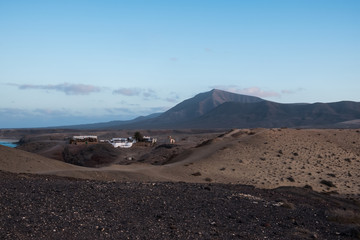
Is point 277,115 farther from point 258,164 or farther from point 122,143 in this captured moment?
point 258,164

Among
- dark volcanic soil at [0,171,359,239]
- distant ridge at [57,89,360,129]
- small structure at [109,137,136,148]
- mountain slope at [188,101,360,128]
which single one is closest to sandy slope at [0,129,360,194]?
dark volcanic soil at [0,171,359,239]

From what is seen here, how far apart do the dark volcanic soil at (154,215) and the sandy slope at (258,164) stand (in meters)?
10.3

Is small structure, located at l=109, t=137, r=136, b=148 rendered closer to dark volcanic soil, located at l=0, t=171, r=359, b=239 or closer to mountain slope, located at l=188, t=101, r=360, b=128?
dark volcanic soil, located at l=0, t=171, r=359, b=239

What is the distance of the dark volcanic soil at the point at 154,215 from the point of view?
27.8ft

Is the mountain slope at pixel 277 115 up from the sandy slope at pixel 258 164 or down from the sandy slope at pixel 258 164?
up

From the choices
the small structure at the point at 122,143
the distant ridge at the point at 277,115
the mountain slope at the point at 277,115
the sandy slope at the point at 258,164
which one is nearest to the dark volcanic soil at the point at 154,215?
the sandy slope at the point at 258,164

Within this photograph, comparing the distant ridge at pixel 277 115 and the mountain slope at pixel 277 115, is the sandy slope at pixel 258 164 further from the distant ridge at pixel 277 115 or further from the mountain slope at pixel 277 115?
the mountain slope at pixel 277 115

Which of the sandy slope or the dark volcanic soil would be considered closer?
the dark volcanic soil

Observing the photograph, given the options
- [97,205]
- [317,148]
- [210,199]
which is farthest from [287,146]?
[97,205]

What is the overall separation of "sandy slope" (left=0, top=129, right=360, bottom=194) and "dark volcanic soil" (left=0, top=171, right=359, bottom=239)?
10.3 metres

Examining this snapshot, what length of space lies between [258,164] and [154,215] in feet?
62.9

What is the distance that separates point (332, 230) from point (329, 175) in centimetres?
1669

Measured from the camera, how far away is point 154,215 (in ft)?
33.0

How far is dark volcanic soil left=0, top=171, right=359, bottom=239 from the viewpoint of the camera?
8477mm
